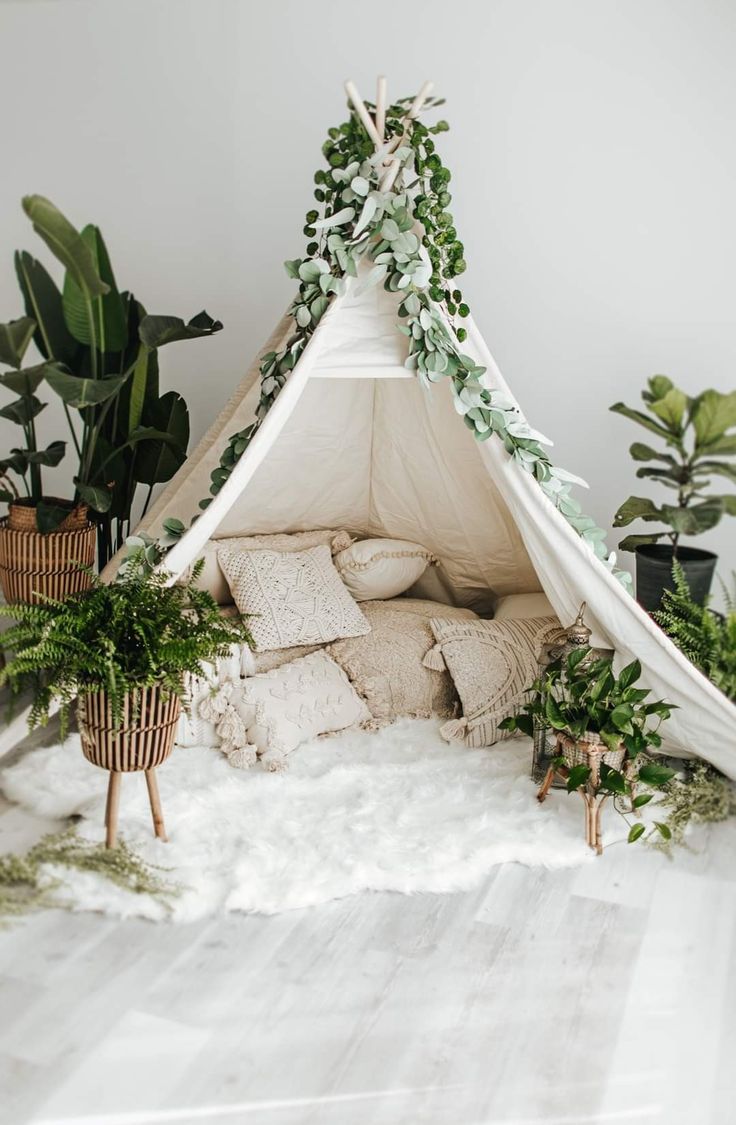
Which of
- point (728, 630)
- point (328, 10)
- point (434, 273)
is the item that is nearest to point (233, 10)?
point (328, 10)

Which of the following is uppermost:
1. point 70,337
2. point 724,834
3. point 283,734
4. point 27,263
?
point 27,263

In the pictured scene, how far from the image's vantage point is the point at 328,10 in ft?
10.1

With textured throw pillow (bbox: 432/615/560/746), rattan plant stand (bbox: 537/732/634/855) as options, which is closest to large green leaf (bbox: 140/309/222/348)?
textured throw pillow (bbox: 432/615/560/746)

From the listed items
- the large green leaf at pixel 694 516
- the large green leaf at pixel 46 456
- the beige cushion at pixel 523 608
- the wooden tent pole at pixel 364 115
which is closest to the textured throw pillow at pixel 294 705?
the beige cushion at pixel 523 608

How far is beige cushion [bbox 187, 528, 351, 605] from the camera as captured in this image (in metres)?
2.96

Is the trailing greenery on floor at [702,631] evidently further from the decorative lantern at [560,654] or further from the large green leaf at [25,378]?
the large green leaf at [25,378]

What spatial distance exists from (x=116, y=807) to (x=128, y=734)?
0.61 ft

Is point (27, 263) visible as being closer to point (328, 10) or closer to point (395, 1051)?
point (328, 10)

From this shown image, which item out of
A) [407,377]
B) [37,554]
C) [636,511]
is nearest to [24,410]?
[37,554]

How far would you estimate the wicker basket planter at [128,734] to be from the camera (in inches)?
82.5

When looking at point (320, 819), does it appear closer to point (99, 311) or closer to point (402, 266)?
point (402, 266)

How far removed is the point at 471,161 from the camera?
3068 mm

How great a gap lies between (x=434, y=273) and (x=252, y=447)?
60 centimetres

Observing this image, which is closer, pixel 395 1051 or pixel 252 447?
pixel 395 1051
